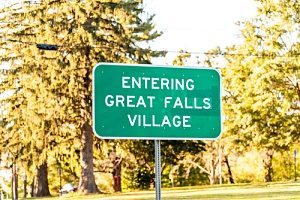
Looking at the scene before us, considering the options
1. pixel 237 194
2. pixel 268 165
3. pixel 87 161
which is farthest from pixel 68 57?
pixel 268 165

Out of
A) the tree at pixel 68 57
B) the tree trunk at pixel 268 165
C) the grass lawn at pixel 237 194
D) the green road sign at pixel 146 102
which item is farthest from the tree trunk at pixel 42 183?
the green road sign at pixel 146 102

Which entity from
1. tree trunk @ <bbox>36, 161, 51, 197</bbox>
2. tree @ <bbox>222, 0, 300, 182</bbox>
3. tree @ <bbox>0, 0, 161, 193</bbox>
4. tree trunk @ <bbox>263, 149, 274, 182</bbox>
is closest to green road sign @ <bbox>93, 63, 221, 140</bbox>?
tree @ <bbox>0, 0, 161, 193</bbox>

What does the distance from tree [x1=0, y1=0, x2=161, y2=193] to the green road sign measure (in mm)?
27039

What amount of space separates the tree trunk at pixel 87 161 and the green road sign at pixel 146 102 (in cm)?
2926

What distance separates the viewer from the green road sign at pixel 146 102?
4.42m

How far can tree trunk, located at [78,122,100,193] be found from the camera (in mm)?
33781

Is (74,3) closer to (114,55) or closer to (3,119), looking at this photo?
(114,55)

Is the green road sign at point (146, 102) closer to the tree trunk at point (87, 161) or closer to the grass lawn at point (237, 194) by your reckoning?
the grass lawn at point (237, 194)

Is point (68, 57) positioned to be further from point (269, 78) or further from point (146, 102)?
point (146, 102)

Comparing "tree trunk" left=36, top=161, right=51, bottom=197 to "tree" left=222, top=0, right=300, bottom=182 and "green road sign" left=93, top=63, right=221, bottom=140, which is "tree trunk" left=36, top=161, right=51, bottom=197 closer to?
"tree" left=222, top=0, right=300, bottom=182

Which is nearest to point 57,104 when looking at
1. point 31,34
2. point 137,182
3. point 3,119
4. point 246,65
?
point 31,34

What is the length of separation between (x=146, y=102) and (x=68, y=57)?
2751 cm

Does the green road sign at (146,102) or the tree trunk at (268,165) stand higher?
the green road sign at (146,102)

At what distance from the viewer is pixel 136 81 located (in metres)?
4.45
